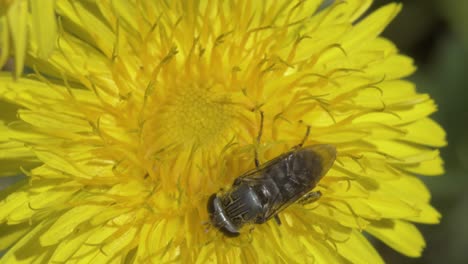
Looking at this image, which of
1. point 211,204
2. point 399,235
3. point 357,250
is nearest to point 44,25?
point 211,204

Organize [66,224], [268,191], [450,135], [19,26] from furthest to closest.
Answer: [450,135]
[268,191]
[66,224]
[19,26]

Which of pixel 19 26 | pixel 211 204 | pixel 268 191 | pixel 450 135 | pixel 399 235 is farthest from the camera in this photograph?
pixel 450 135

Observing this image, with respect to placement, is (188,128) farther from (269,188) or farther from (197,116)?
(269,188)

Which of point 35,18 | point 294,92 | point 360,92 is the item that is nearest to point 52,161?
point 35,18

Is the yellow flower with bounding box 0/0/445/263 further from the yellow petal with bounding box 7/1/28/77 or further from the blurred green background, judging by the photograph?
the blurred green background

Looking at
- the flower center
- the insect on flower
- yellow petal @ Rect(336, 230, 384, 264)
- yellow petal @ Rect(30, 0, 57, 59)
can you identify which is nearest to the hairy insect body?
the insect on flower

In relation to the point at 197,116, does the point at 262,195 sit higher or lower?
lower

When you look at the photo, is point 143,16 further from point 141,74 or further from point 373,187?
point 373,187
